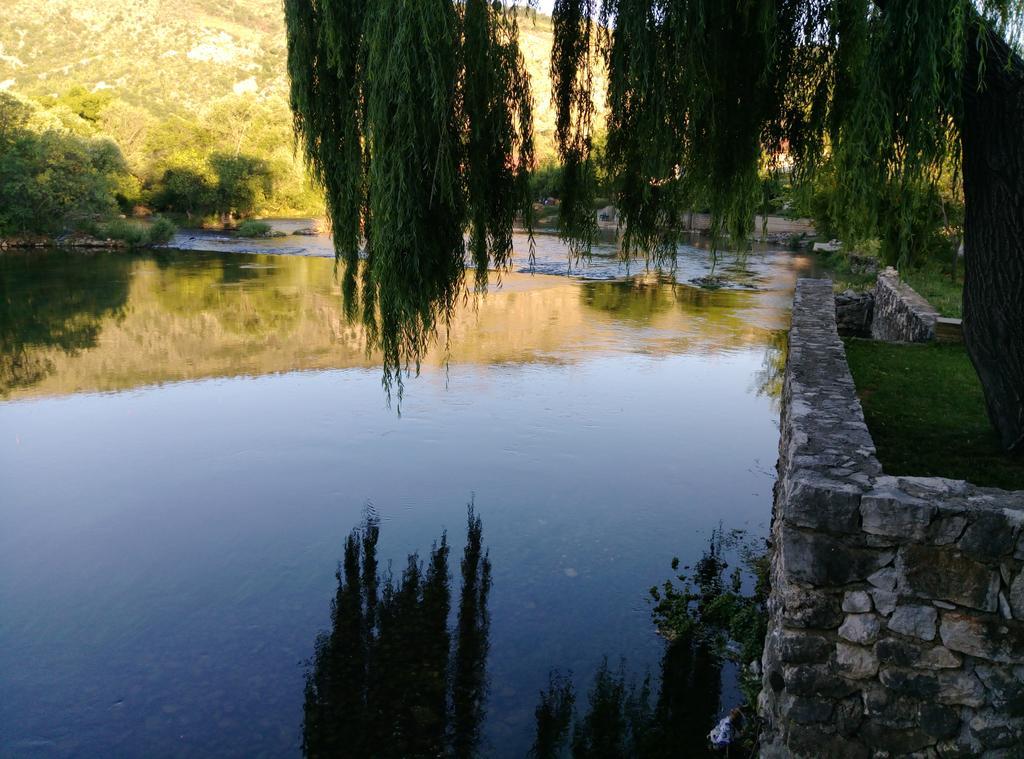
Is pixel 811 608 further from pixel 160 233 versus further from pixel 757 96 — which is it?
pixel 160 233

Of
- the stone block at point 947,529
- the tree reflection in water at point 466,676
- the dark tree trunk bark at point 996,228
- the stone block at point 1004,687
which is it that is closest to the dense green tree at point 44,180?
the tree reflection in water at point 466,676

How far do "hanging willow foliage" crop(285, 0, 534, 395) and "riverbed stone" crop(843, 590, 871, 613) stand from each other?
11.2ft

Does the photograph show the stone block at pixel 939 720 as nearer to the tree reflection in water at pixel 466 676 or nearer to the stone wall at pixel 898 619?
the stone wall at pixel 898 619

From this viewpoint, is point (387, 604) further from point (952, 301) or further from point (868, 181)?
point (952, 301)

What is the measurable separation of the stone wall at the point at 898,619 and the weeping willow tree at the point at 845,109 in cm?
216

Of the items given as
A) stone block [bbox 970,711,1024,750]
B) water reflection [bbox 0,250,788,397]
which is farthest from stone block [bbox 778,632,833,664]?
water reflection [bbox 0,250,788,397]

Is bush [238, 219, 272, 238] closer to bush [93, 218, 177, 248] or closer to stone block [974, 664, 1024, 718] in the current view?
bush [93, 218, 177, 248]

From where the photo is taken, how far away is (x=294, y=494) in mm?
8703

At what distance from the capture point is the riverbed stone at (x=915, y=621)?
3.92 metres

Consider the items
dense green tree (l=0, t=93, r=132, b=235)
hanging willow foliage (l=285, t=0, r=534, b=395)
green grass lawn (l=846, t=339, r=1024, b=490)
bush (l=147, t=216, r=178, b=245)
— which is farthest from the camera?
bush (l=147, t=216, r=178, b=245)

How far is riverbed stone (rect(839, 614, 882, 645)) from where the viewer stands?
13.2 ft

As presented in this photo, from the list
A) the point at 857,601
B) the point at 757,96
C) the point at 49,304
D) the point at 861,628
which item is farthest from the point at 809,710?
the point at 49,304

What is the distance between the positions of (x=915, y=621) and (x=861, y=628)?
25cm

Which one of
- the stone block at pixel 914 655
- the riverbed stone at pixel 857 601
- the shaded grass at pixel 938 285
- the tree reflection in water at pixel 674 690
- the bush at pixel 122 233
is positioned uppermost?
the bush at pixel 122 233
